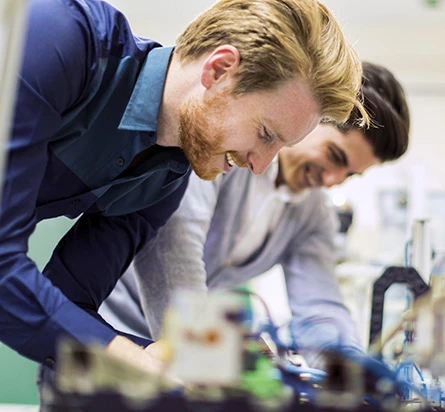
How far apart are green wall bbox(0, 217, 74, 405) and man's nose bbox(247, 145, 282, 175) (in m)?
0.34

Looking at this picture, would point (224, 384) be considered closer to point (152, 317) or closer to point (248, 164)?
point (248, 164)

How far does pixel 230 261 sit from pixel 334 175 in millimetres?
310

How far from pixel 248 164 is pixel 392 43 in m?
3.37

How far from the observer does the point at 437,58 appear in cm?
406

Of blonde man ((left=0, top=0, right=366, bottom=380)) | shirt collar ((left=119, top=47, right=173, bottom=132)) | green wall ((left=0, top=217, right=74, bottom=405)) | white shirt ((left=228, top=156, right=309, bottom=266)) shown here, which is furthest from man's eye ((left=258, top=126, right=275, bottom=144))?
white shirt ((left=228, top=156, right=309, bottom=266))

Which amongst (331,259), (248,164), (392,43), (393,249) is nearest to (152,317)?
(248,164)

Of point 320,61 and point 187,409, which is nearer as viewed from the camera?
point 187,409

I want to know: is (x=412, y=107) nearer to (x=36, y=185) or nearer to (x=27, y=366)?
(x=27, y=366)

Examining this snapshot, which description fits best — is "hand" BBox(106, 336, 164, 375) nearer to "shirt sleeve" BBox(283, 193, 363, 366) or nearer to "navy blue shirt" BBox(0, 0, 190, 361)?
"navy blue shirt" BBox(0, 0, 190, 361)

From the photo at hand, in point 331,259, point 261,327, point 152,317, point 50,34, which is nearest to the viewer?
point 261,327

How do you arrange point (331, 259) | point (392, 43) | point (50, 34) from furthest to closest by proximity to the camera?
point (392, 43) < point (331, 259) < point (50, 34)

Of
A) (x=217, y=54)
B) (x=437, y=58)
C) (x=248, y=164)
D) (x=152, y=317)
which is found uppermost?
(x=437, y=58)

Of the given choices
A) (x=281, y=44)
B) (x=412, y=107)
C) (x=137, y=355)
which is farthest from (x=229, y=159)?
(x=412, y=107)

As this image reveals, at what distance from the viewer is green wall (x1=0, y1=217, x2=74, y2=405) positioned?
1069 millimetres
